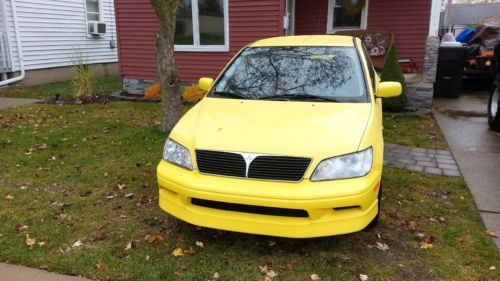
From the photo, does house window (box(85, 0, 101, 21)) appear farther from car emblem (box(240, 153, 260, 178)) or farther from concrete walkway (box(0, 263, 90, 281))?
car emblem (box(240, 153, 260, 178))

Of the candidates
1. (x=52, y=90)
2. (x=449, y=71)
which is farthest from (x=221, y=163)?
(x=52, y=90)

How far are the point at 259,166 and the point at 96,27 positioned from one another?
13.6 metres

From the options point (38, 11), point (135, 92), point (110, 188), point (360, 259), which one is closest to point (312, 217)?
point (360, 259)

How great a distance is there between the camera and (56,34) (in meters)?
13.6

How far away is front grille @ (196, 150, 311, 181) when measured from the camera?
3057 mm

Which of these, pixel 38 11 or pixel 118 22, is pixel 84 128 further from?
pixel 38 11

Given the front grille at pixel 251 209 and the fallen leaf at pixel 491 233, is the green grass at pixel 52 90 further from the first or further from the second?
the fallen leaf at pixel 491 233

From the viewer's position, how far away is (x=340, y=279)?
3055 mm

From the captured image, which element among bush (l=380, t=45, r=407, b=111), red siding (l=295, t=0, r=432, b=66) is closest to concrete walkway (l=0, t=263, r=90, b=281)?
bush (l=380, t=45, r=407, b=111)

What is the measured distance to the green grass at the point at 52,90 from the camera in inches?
430

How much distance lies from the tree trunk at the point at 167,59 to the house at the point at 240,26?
3.55 metres

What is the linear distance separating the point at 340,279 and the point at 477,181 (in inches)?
110

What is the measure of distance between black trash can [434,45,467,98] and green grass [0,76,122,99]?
8582 mm

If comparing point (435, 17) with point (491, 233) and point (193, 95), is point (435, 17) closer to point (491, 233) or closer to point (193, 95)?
point (193, 95)
